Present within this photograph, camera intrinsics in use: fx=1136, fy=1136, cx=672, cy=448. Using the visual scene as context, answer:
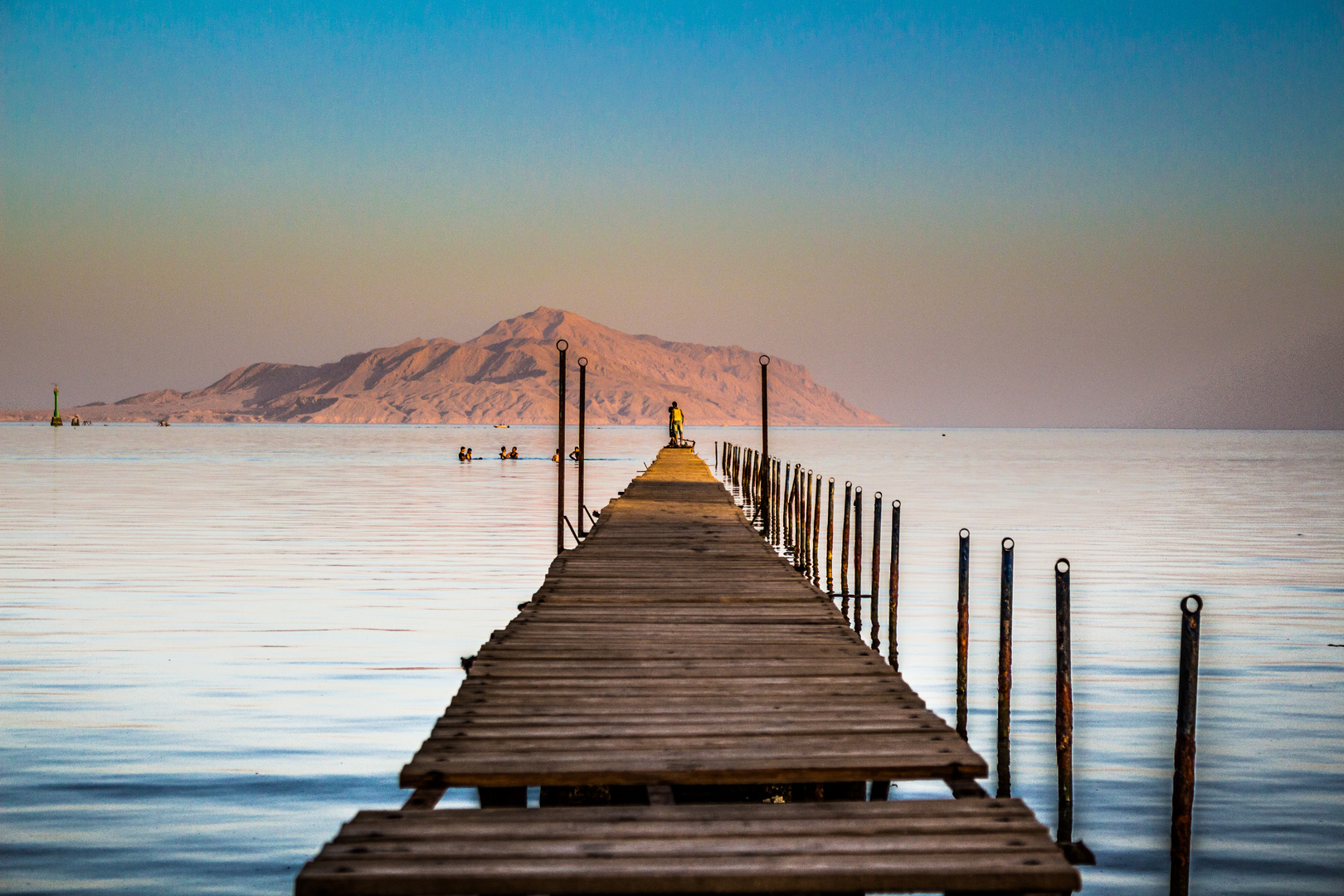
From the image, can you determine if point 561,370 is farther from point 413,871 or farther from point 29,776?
point 413,871

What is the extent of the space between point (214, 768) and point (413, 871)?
5.02m

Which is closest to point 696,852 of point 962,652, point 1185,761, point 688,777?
point 688,777

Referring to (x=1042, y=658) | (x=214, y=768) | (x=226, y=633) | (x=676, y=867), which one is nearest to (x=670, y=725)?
(x=676, y=867)

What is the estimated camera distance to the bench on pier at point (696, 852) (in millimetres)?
3463

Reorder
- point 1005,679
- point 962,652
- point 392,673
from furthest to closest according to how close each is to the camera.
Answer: point 392,673 → point 962,652 → point 1005,679

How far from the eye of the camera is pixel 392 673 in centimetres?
1118

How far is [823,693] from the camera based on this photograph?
5.86m

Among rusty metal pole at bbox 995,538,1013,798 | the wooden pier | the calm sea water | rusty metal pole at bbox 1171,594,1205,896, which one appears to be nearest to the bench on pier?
the wooden pier

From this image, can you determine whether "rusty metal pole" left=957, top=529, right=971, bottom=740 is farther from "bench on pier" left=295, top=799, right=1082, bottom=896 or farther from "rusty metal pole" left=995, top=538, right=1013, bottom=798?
"bench on pier" left=295, top=799, right=1082, bottom=896

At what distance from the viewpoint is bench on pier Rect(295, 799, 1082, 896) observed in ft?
11.4

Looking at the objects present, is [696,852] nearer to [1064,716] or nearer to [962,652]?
[1064,716]

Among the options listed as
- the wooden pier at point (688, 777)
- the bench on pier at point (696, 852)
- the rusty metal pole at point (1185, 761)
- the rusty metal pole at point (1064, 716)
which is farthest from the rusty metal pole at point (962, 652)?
the bench on pier at point (696, 852)

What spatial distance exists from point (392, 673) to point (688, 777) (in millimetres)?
7352

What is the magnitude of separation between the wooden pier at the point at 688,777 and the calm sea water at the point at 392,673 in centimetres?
150
